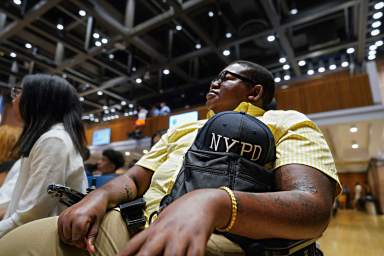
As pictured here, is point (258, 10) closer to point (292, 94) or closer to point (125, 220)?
point (292, 94)

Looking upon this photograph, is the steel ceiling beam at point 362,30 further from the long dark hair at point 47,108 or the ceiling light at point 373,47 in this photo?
the long dark hair at point 47,108

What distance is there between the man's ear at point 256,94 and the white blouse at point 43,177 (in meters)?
0.92

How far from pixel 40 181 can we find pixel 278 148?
1007 mm

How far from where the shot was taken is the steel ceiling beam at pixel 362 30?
19.1 feet

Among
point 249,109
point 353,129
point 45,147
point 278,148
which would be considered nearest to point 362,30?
point 353,129

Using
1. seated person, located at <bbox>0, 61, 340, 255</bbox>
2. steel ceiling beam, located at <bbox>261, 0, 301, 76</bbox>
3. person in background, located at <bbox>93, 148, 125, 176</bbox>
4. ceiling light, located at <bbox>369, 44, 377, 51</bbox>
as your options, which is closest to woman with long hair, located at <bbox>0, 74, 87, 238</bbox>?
seated person, located at <bbox>0, 61, 340, 255</bbox>

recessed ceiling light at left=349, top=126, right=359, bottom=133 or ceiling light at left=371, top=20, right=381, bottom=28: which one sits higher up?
ceiling light at left=371, top=20, right=381, bottom=28

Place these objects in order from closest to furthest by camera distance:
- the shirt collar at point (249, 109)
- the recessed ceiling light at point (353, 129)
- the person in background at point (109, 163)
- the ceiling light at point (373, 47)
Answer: the shirt collar at point (249, 109)
the person in background at point (109, 163)
the recessed ceiling light at point (353, 129)
the ceiling light at point (373, 47)

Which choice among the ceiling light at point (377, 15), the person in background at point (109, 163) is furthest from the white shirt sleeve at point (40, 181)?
the ceiling light at point (377, 15)

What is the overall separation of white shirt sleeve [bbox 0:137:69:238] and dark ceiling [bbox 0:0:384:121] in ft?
17.0

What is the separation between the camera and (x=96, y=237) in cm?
75

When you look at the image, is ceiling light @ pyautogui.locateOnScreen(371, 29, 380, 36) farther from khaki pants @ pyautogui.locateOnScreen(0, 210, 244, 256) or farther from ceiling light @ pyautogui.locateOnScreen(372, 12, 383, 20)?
khaki pants @ pyautogui.locateOnScreen(0, 210, 244, 256)

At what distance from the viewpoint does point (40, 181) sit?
116cm

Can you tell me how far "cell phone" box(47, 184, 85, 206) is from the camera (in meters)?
0.86
